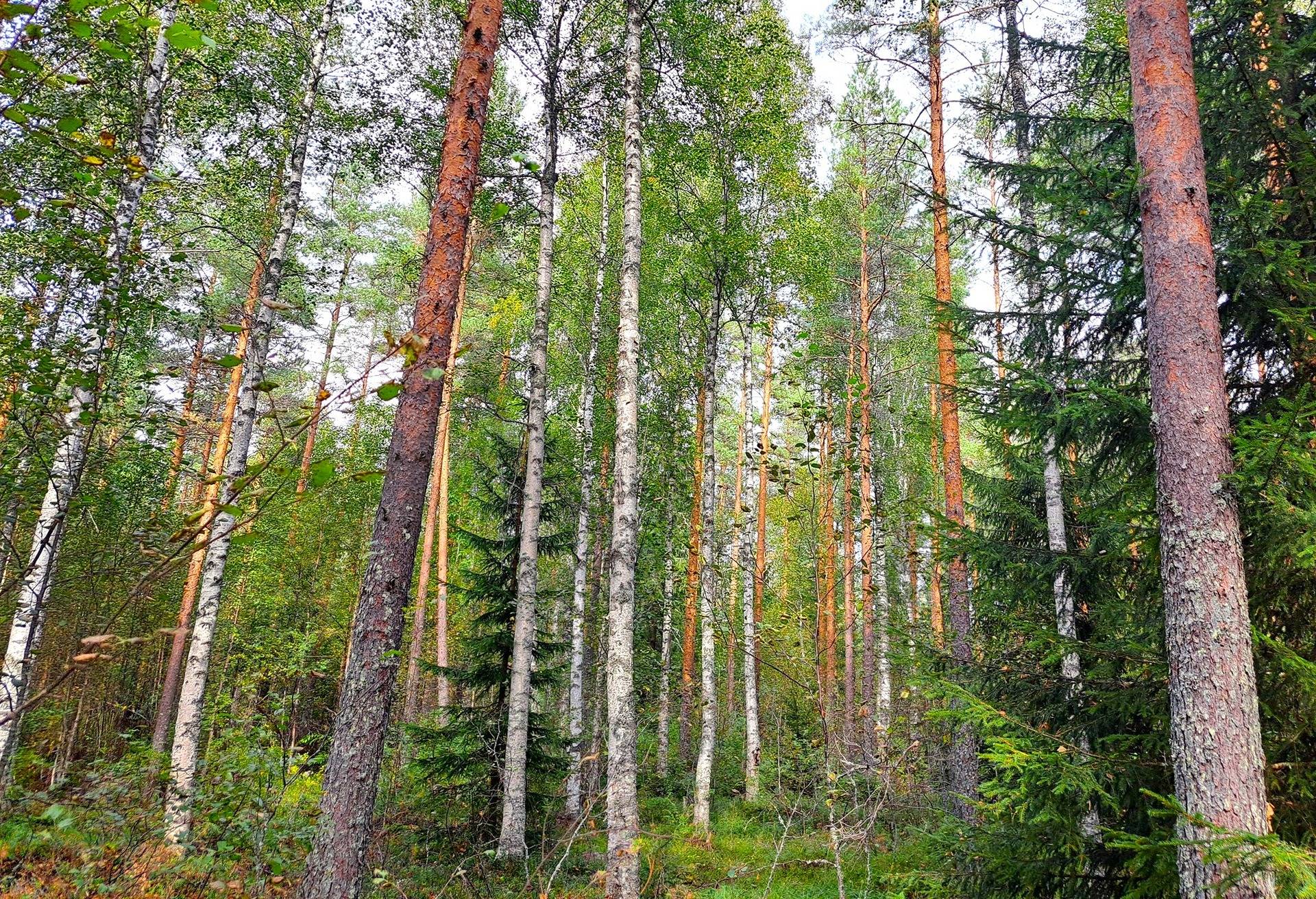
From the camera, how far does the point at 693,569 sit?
13.3m

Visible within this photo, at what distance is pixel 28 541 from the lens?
11609 mm

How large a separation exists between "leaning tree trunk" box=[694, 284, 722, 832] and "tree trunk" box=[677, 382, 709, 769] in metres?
1.05

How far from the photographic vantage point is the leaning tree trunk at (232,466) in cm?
691

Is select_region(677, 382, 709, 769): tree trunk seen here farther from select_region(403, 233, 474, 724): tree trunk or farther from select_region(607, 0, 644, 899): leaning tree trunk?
select_region(607, 0, 644, 899): leaning tree trunk

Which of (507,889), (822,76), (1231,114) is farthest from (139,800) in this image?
(822,76)

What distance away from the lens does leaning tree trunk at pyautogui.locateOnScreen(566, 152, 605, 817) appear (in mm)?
10773

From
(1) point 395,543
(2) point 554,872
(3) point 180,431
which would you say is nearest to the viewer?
(1) point 395,543

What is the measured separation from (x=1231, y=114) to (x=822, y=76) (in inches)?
454

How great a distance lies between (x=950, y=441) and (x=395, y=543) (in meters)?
7.54

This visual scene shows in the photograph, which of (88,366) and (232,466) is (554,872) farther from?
(232,466)

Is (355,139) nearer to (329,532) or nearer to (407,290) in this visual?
(407,290)

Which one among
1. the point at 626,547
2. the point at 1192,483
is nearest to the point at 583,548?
the point at 626,547

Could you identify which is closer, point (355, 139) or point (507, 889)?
point (507, 889)

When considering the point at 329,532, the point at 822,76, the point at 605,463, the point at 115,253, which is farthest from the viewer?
the point at 329,532
